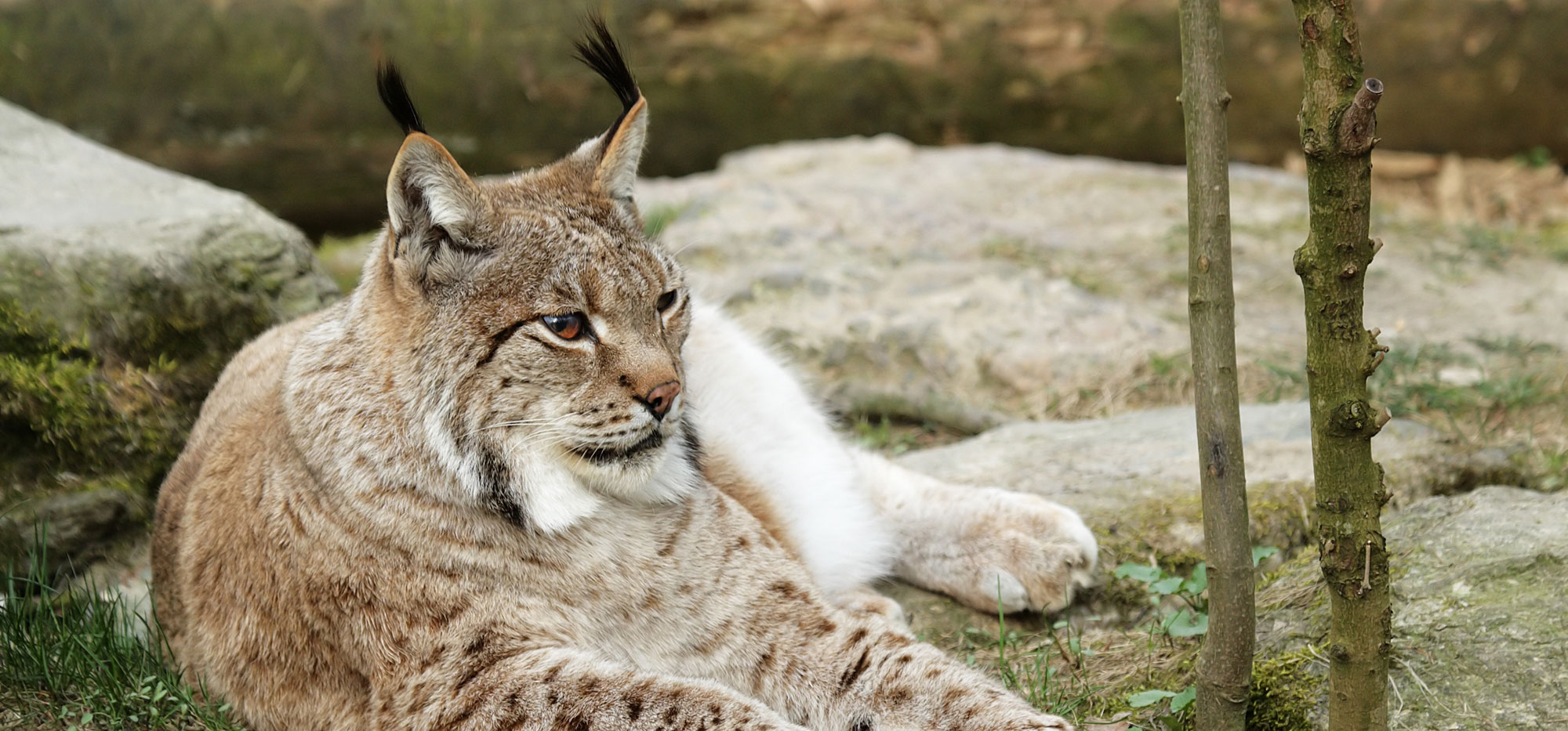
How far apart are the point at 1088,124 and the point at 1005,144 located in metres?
0.64

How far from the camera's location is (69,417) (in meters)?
3.76

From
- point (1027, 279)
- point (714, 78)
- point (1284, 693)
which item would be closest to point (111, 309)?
point (1284, 693)

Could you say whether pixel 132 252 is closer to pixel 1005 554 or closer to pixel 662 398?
pixel 662 398

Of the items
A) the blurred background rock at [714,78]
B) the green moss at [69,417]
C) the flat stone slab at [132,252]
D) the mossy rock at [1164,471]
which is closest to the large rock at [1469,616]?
the mossy rock at [1164,471]

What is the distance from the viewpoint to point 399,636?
275 cm

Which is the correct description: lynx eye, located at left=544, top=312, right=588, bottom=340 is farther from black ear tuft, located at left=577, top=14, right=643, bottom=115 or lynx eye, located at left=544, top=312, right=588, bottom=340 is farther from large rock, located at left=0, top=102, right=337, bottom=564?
large rock, located at left=0, top=102, right=337, bottom=564

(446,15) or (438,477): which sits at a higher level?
(446,15)

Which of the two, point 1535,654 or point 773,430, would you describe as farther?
point 773,430

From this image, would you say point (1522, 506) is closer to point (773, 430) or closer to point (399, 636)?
point (773, 430)

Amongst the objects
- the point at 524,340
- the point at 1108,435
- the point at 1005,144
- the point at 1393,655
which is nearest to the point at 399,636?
the point at 524,340

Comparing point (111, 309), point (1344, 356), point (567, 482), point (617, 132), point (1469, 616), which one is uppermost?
point (617, 132)

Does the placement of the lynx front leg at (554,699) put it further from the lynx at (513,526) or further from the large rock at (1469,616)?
the large rock at (1469,616)

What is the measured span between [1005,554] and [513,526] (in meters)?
1.51

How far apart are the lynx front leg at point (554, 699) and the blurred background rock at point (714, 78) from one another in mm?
5452
